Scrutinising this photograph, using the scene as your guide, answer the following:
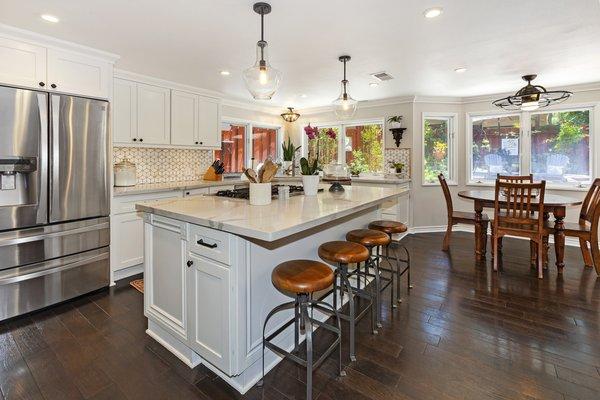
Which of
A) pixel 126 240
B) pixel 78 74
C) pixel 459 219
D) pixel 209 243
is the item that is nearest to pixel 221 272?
pixel 209 243

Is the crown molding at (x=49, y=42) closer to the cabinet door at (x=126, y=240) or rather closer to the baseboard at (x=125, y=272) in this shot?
the cabinet door at (x=126, y=240)

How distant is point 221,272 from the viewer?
5.46 ft

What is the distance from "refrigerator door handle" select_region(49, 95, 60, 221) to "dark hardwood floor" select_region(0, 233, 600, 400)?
0.95 metres

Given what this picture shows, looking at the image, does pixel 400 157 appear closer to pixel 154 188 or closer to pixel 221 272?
pixel 154 188

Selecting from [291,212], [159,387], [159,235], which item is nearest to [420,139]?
[291,212]

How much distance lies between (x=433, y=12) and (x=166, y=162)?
3765 mm

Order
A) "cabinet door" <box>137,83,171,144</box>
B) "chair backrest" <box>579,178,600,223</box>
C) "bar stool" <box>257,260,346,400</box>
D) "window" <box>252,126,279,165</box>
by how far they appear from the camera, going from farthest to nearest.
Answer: "window" <box>252,126,279,165</box> → "cabinet door" <box>137,83,171,144</box> → "chair backrest" <box>579,178,600,223</box> → "bar stool" <box>257,260,346,400</box>

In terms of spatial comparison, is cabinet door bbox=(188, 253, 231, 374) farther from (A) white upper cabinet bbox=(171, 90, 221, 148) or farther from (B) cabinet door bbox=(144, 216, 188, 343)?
(A) white upper cabinet bbox=(171, 90, 221, 148)

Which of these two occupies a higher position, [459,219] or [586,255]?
[459,219]

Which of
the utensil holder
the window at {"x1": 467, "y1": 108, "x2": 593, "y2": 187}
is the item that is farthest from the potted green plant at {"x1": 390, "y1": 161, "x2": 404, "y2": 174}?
the utensil holder

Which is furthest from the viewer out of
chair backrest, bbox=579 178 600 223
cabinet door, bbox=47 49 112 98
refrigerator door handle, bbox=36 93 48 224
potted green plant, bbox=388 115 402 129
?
potted green plant, bbox=388 115 402 129

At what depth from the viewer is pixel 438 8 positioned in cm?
230

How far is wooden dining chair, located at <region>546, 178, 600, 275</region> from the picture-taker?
3.41m

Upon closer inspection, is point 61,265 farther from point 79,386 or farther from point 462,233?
point 462,233
